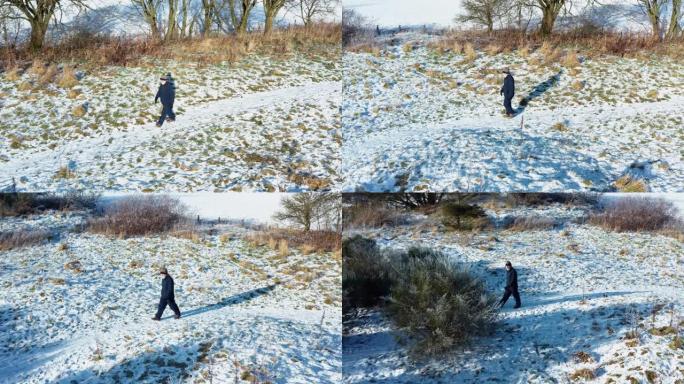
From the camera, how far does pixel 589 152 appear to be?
25.8 ft

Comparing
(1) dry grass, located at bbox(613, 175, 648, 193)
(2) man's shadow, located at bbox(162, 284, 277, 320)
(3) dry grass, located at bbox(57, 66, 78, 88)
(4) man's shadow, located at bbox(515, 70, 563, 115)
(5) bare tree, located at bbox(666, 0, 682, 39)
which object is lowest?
(2) man's shadow, located at bbox(162, 284, 277, 320)

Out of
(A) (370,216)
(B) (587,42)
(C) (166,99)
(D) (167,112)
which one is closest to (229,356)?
(A) (370,216)

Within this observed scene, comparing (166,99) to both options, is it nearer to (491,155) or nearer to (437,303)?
(491,155)

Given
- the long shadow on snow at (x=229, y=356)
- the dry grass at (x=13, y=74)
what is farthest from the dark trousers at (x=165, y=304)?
the dry grass at (x=13, y=74)

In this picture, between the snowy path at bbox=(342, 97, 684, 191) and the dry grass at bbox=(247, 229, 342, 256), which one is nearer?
the snowy path at bbox=(342, 97, 684, 191)

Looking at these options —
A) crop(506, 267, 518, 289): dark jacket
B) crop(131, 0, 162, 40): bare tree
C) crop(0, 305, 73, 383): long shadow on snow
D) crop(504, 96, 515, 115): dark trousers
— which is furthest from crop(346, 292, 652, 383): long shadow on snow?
crop(131, 0, 162, 40): bare tree

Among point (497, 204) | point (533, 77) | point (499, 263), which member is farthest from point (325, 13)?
point (499, 263)

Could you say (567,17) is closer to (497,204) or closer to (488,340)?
(497,204)

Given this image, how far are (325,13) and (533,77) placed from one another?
3.33 m

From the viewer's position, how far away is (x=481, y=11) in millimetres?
9516

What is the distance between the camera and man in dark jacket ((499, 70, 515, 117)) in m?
8.52

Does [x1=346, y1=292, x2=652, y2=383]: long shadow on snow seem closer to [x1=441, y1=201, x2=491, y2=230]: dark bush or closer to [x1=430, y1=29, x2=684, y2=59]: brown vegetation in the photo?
[x1=441, y1=201, x2=491, y2=230]: dark bush

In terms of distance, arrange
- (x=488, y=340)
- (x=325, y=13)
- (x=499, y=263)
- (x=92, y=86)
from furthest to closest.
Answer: (x=325, y=13) → (x=92, y=86) → (x=499, y=263) → (x=488, y=340)

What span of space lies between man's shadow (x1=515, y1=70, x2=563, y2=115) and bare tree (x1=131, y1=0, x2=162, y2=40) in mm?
5686
